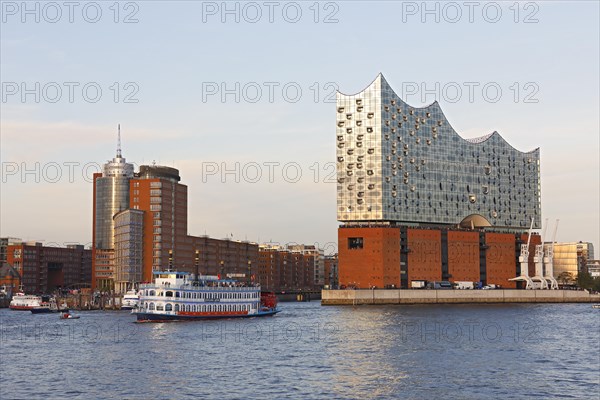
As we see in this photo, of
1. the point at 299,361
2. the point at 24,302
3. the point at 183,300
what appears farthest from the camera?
the point at 24,302

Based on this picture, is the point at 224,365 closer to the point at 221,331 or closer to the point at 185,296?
the point at 221,331

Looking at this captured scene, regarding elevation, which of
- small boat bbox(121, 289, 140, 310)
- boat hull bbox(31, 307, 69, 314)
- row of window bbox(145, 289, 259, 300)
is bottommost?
boat hull bbox(31, 307, 69, 314)

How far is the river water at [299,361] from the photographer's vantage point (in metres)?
59.3

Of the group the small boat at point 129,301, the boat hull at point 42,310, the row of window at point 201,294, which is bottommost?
the boat hull at point 42,310

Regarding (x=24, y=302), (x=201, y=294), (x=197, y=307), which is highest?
(x=201, y=294)

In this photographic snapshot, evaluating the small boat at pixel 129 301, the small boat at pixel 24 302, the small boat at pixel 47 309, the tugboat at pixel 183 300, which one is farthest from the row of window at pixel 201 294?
the small boat at pixel 24 302

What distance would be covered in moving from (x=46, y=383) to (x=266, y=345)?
31237mm

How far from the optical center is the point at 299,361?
75688 mm

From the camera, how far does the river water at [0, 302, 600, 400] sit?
59.3 metres

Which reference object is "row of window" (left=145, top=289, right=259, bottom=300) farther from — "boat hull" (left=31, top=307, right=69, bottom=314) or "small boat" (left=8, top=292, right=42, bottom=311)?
"small boat" (left=8, top=292, right=42, bottom=311)

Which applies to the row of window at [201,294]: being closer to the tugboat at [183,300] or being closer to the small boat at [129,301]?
the tugboat at [183,300]

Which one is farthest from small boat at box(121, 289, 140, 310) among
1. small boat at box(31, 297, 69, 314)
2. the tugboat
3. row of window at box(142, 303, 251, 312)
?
the tugboat

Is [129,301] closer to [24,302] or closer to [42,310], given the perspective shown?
[42,310]

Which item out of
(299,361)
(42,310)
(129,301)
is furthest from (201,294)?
(42,310)
